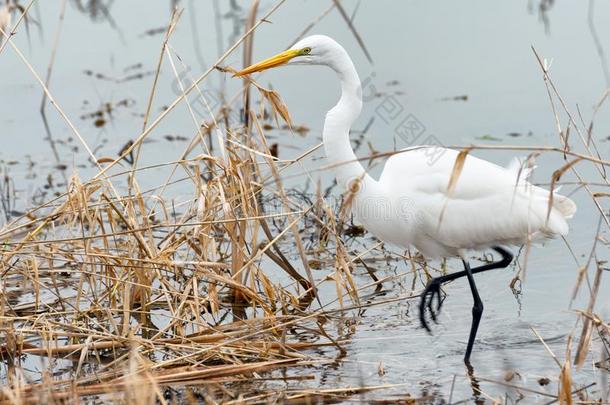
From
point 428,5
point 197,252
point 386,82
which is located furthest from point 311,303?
point 428,5

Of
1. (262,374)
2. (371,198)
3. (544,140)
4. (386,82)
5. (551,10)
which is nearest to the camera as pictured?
(262,374)

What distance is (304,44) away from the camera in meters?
4.57

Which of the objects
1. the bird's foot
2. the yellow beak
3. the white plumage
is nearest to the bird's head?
the yellow beak

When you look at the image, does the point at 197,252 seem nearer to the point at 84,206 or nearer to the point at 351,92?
the point at 84,206

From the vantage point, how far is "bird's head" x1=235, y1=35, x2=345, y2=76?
14.9ft

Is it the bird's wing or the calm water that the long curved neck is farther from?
the calm water

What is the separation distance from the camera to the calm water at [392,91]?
5492 mm

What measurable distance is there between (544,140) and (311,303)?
2988 millimetres

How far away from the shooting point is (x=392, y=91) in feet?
29.0

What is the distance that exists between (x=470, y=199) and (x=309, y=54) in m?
1.05

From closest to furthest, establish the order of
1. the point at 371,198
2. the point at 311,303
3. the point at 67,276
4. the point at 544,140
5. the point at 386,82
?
1. the point at 371,198
2. the point at 311,303
3. the point at 67,276
4. the point at 544,140
5. the point at 386,82

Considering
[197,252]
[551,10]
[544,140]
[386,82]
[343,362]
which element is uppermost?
[551,10]

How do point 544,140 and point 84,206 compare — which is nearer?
point 84,206

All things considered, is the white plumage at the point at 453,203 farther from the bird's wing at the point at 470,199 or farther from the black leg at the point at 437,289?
the black leg at the point at 437,289
